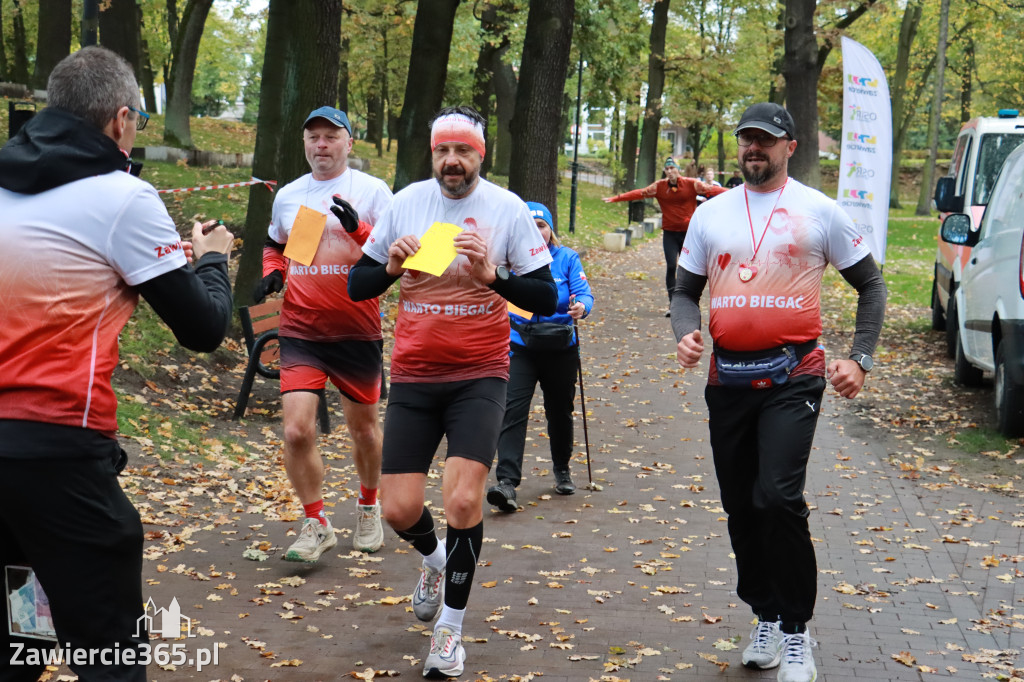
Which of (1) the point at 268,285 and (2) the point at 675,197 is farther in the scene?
(2) the point at 675,197

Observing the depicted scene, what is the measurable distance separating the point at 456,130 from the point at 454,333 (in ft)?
2.89

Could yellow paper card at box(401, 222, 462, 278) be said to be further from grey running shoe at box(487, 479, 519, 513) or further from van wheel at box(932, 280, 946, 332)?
van wheel at box(932, 280, 946, 332)

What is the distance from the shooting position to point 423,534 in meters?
5.35

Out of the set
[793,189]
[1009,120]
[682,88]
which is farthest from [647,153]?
[793,189]

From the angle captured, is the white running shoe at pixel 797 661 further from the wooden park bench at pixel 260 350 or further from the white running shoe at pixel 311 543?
the wooden park bench at pixel 260 350

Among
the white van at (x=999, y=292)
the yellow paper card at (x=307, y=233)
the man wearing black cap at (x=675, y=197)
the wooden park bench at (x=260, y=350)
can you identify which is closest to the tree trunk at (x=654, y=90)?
the man wearing black cap at (x=675, y=197)

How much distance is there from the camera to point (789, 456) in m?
4.84

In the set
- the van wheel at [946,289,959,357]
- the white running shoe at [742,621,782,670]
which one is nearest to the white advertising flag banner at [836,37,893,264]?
the van wheel at [946,289,959,357]

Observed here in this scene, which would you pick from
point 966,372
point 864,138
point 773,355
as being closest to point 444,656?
point 773,355

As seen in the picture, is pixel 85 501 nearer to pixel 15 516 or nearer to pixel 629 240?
pixel 15 516

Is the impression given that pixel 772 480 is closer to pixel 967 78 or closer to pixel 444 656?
pixel 444 656

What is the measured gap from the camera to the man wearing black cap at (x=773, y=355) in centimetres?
488

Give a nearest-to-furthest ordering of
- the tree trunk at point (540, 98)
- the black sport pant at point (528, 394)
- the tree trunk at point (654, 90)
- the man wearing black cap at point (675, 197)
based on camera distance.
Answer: the black sport pant at point (528, 394) < the man wearing black cap at point (675, 197) < the tree trunk at point (540, 98) < the tree trunk at point (654, 90)

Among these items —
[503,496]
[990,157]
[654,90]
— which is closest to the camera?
[503,496]
